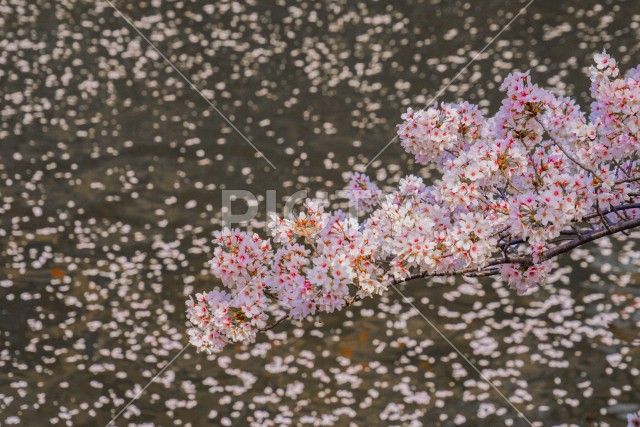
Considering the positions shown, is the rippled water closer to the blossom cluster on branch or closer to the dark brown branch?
the blossom cluster on branch

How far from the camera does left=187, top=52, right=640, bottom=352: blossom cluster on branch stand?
4.07m

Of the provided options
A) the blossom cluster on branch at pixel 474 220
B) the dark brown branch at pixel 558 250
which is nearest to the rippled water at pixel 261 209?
the blossom cluster on branch at pixel 474 220

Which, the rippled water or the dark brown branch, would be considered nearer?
the dark brown branch

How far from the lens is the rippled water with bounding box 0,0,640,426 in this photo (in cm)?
750

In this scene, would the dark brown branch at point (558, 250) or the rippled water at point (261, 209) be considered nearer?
the dark brown branch at point (558, 250)

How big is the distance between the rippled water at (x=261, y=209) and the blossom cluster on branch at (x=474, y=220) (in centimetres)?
42

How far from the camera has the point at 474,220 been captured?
13.5ft

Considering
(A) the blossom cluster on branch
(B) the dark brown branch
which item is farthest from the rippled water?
(B) the dark brown branch

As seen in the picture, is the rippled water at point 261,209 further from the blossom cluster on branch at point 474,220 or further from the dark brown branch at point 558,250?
the dark brown branch at point 558,250

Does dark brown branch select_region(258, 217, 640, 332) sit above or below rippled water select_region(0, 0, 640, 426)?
above

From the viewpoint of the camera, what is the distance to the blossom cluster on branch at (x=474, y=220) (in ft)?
13.3

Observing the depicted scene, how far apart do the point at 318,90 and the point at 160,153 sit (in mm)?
3082

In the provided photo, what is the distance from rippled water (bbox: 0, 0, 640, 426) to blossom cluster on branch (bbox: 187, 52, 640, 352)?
1.39 feet

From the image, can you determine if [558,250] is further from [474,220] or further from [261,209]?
[261,209]
